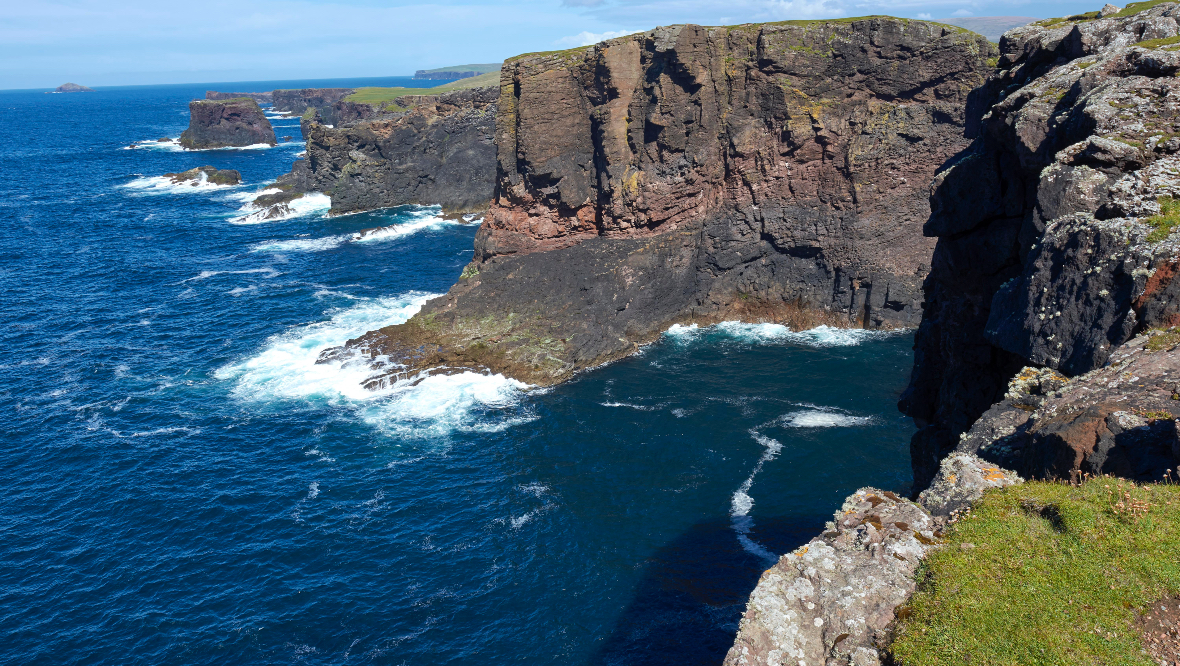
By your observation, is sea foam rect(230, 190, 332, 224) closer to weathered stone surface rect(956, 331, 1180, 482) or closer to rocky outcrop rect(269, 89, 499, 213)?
rocky outcrop rect(269, 89, 499, 213)

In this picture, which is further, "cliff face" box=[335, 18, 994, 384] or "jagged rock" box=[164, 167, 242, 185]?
"jagged rock" box=[164, 167, 242, 185]

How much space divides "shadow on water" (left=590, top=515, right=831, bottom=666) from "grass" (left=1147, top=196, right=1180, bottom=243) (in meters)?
20.8

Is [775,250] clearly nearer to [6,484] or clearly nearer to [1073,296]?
[1073,296]

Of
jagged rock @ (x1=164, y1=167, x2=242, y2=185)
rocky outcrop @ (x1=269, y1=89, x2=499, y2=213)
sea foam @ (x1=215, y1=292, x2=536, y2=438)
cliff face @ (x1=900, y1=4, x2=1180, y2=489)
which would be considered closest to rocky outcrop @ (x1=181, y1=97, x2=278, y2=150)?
jagged rock @ (x1=164, y1=167, x2=242, y2=185)

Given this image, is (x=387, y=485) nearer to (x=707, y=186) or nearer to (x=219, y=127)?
(x=707, y=186)

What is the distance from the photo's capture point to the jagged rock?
139 meters

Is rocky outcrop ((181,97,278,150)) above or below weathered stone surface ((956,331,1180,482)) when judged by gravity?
above

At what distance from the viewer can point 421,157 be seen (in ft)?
375

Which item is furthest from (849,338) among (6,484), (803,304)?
(6,484)

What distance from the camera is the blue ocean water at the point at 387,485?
32250 mm

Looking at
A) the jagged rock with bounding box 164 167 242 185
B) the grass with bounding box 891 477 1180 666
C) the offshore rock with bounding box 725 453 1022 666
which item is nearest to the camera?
the grass with bounding box 891 477 1180 666

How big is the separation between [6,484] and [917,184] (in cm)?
7035

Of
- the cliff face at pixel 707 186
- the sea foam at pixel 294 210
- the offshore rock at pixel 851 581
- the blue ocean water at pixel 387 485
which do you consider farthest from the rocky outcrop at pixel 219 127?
the offshore rock at pixel 851 581

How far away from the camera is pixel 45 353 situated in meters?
62.8
